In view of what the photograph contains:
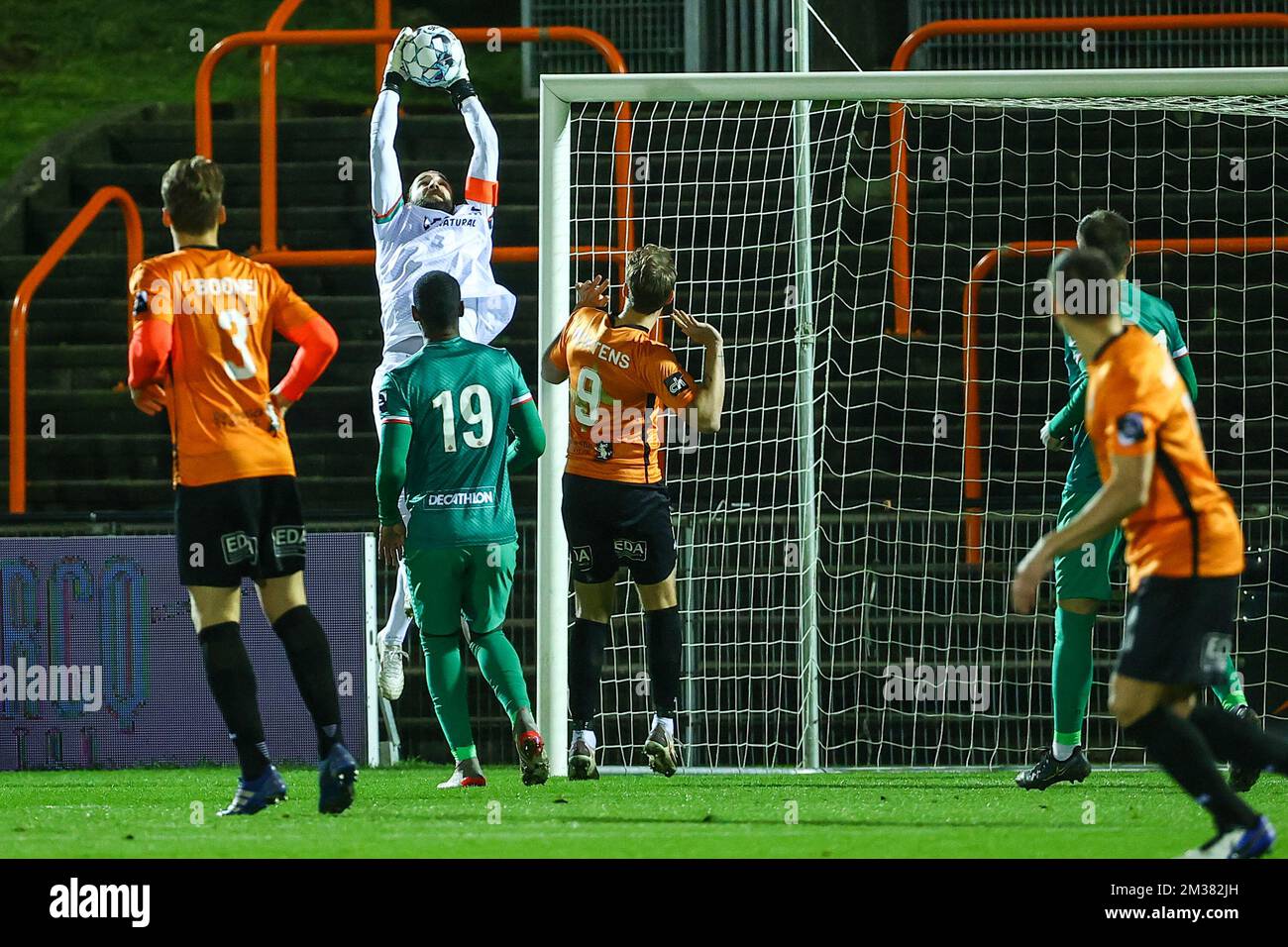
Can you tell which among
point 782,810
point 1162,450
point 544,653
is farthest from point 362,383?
point 1162,450

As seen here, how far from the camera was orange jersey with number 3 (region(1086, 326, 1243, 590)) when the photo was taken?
4391mm

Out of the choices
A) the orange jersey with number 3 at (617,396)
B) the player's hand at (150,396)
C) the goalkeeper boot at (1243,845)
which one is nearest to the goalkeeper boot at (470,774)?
the orange jersey with number 3 at (617,396)

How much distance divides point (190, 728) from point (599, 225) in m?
4.00

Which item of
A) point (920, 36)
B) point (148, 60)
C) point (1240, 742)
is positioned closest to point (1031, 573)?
point (1240, 742)

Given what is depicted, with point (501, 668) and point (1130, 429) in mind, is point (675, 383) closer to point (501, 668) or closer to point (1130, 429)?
point (501, 668)

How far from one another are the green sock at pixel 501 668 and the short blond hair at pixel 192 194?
69.7 inches

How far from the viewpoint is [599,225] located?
36.0 feet

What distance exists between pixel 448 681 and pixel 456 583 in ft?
1.10

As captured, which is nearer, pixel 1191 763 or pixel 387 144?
pixel 1191 763

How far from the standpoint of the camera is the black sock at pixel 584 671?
6824 millimetres

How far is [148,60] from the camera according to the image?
58.7 ft

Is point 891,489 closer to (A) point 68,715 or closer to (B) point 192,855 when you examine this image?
(A) point 68,715

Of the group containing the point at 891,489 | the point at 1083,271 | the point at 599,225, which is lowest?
the point at 891,489
